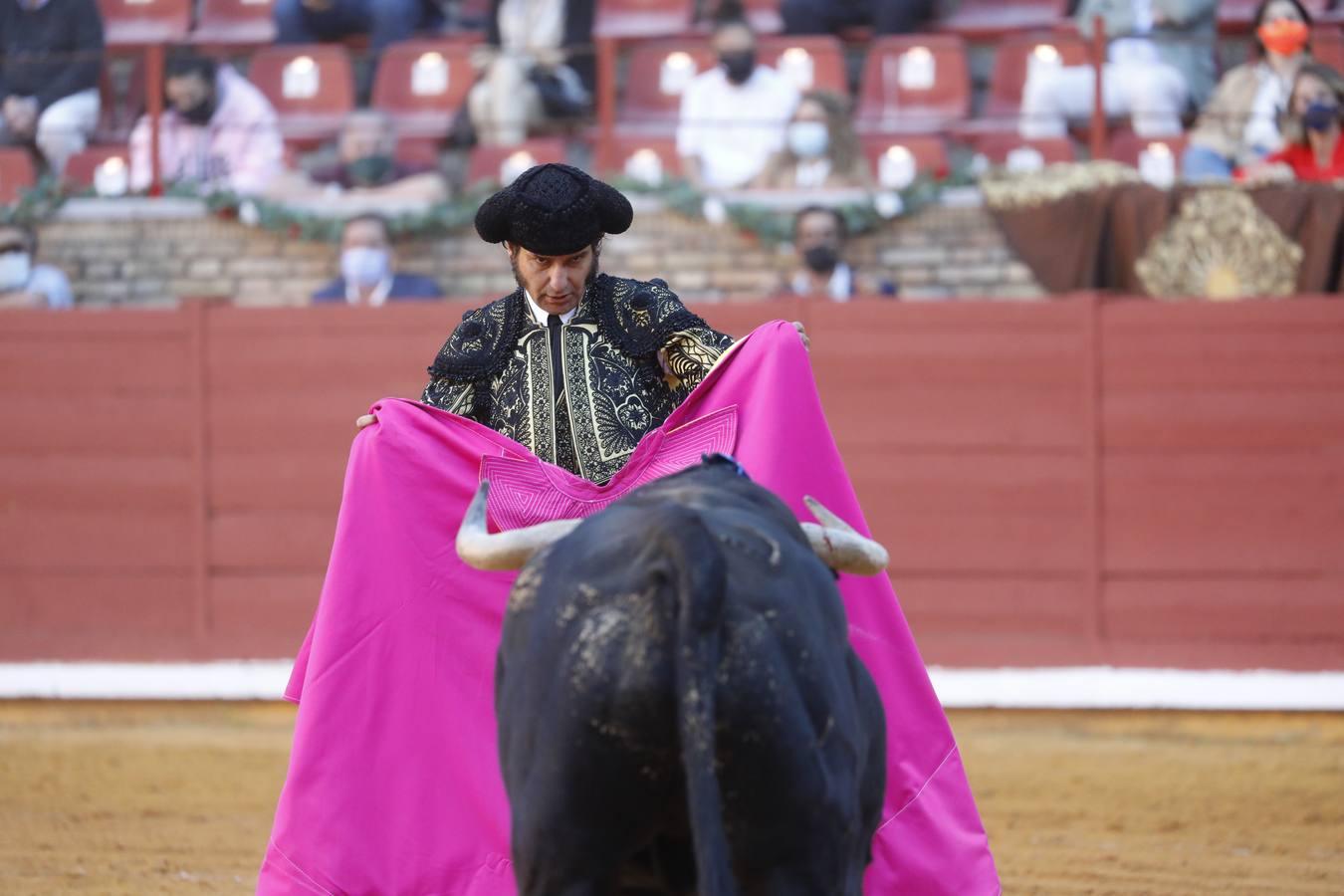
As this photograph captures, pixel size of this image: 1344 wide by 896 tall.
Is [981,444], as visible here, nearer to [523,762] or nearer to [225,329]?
[225,329]

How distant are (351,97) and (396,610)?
5804mm

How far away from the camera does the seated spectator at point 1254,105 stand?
7277 mm

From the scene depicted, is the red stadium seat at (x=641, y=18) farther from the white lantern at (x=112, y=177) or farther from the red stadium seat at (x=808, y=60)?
the white lantern at (x=112, y=177)

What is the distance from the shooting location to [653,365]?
3148 millimetres

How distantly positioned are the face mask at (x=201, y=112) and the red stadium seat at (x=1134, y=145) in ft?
12.1

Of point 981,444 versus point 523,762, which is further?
point 981,444

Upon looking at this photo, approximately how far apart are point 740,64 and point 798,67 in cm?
54

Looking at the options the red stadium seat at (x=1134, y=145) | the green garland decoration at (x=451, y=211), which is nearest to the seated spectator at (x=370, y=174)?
the green garland decoration at (x=451, y=211)

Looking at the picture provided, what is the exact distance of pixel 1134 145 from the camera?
753 cm

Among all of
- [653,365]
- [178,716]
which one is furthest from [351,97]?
[653,365]

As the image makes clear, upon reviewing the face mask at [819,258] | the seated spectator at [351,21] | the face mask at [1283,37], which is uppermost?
the seated spectator at [351,21]

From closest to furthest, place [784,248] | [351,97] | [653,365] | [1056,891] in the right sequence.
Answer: [653,365] < [1056,891] < [784,248] < [351,97]

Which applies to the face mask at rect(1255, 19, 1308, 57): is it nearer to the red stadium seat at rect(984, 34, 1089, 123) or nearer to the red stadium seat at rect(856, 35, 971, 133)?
the red stadium seat at rect(984, 34, 1089, 123)

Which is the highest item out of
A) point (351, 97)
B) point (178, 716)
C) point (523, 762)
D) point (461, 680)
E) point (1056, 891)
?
point (351, 97)
